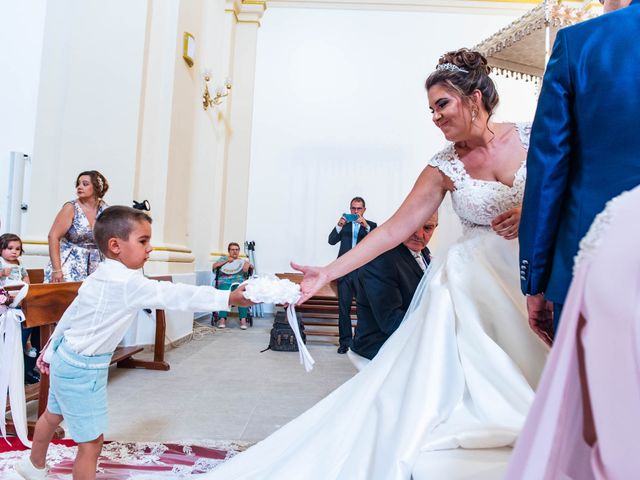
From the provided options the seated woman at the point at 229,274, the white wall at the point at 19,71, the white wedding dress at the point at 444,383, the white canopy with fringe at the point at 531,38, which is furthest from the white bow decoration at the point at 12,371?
the white canopy with fringe at the point at 531,38

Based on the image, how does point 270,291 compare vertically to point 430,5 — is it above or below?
below

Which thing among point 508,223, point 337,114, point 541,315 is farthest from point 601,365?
point 337,114

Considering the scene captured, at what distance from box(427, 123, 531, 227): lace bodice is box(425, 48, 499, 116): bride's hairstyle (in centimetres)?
21

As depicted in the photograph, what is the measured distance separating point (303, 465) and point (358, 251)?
2.86 feet

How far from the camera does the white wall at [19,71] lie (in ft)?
19.0

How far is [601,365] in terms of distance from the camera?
60 centimetres

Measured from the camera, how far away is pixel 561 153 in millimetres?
1184

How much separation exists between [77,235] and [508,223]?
337cm

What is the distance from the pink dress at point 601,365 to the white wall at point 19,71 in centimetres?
667

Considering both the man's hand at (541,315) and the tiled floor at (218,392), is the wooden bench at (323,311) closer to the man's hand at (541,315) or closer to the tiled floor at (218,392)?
the tiled floor at (218,392)

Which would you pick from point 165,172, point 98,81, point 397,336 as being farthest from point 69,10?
point 397,336

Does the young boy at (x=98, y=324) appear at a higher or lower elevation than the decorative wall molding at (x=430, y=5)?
lower

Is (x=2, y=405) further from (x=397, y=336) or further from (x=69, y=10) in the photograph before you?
(x=69, y=10)

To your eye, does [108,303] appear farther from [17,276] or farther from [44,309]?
[17,276]
